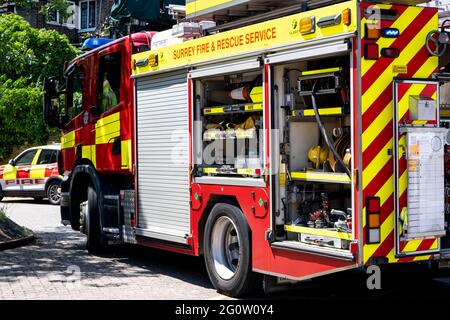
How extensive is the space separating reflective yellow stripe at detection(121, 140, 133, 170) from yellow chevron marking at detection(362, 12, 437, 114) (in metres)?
4.42

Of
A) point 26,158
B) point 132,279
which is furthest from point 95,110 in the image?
point 26,158

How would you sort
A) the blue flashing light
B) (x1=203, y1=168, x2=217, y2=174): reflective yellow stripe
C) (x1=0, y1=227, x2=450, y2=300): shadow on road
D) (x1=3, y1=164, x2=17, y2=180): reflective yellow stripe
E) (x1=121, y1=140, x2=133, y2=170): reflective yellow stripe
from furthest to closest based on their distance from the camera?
(x1=3, y1=164, x2=17, y2=180): reflective yellow stripe, the blue flashing light, (x1=121, y1=140, x2=133, y2=170): reflective yellow stripe, (x1=203, y1=168, x2=217, y2=174): reflective yellow stripe, (x1=0, y1=227, x2=450, y2=300): shadow on road

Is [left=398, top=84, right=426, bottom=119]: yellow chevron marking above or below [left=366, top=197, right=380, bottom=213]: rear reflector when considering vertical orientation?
above

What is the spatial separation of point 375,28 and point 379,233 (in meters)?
1.72

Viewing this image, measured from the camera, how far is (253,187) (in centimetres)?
768

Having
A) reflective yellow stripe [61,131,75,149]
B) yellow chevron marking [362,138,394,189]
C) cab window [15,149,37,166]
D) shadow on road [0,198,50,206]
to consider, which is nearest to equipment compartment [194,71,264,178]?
yellow chevron marking [362,138,394,189]

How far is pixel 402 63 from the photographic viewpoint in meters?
6.60

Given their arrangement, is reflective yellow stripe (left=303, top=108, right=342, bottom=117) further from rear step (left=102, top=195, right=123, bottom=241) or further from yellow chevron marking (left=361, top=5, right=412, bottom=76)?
rear step (left=102, top=195, right=123, bottom=241)

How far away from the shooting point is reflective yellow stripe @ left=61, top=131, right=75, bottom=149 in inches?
466

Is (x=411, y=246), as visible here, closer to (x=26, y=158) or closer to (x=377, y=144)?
(x=377, y=144)

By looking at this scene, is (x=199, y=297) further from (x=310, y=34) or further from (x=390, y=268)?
(x=310, y=34)

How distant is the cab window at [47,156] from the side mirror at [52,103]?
969cm

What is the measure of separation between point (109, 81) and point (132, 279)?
9.86 ft

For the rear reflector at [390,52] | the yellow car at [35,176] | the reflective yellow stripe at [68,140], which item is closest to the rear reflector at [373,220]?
the rear reflector at [390,52]
